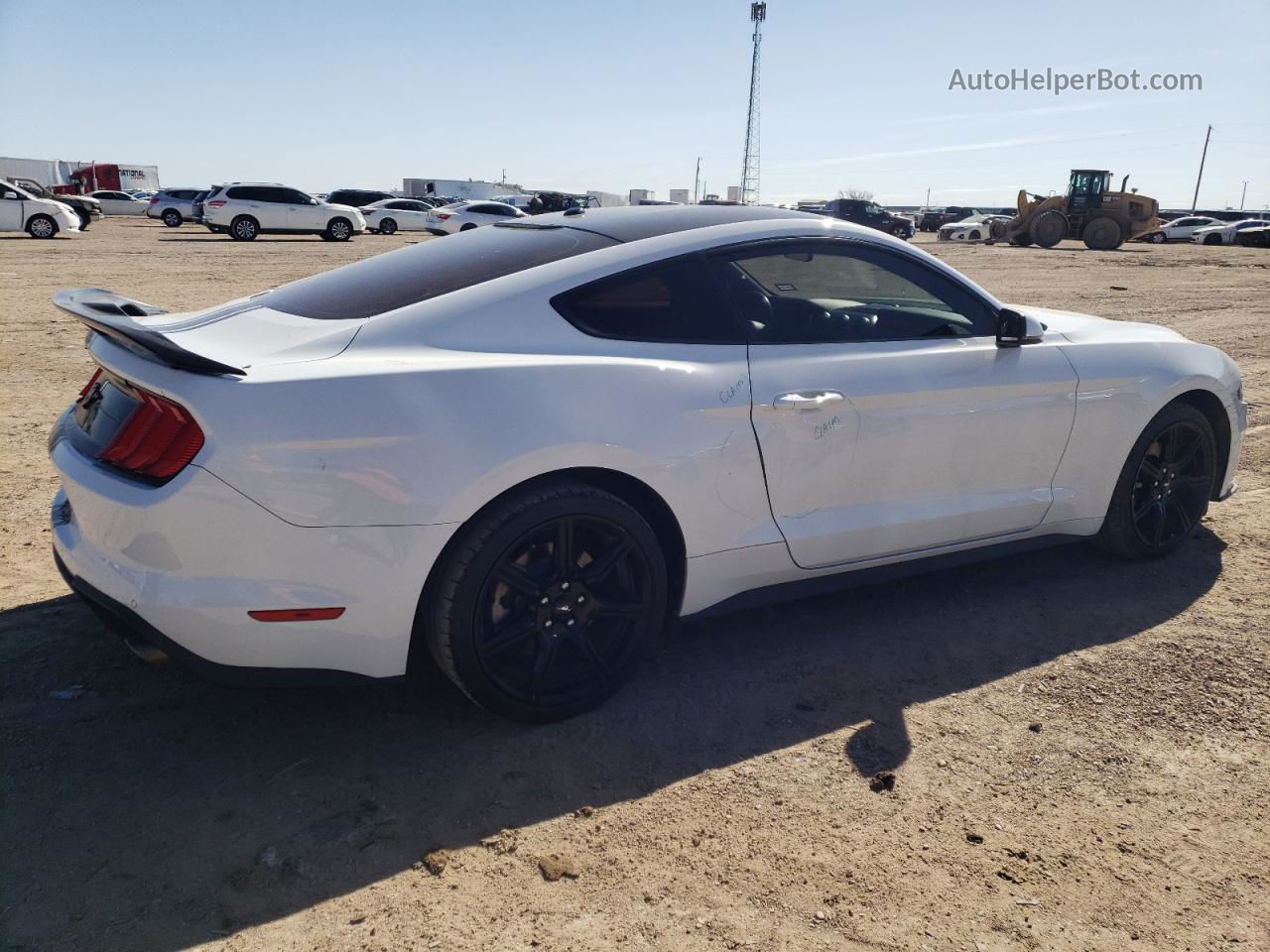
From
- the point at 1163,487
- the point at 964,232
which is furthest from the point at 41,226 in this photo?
the point at 964,232

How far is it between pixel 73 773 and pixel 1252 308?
16961 millimetres

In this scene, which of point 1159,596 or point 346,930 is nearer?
point 346,930

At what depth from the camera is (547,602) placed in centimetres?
299

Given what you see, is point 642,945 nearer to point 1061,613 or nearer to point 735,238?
point 735,238

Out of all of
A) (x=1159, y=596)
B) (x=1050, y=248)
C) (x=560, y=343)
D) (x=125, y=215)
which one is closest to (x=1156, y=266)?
(x=1050, y=248)

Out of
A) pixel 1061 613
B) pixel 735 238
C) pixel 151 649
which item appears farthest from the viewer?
pixel 1061 613

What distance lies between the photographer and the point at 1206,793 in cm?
283

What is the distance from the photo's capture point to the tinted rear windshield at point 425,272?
3127mm

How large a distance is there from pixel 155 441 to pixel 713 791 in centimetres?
181

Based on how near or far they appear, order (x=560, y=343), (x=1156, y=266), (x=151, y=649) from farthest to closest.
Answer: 1. (x=1156, y=266)
2. (x=560, y=343)
3. (x=151, y=649)

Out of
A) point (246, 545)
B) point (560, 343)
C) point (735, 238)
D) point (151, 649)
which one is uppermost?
point (735, 238)

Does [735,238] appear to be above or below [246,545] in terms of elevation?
above

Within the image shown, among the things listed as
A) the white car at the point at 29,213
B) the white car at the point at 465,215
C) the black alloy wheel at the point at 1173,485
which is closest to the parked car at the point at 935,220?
the white car at the point at 465,215

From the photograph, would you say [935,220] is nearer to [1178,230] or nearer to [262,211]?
[1178,230]
